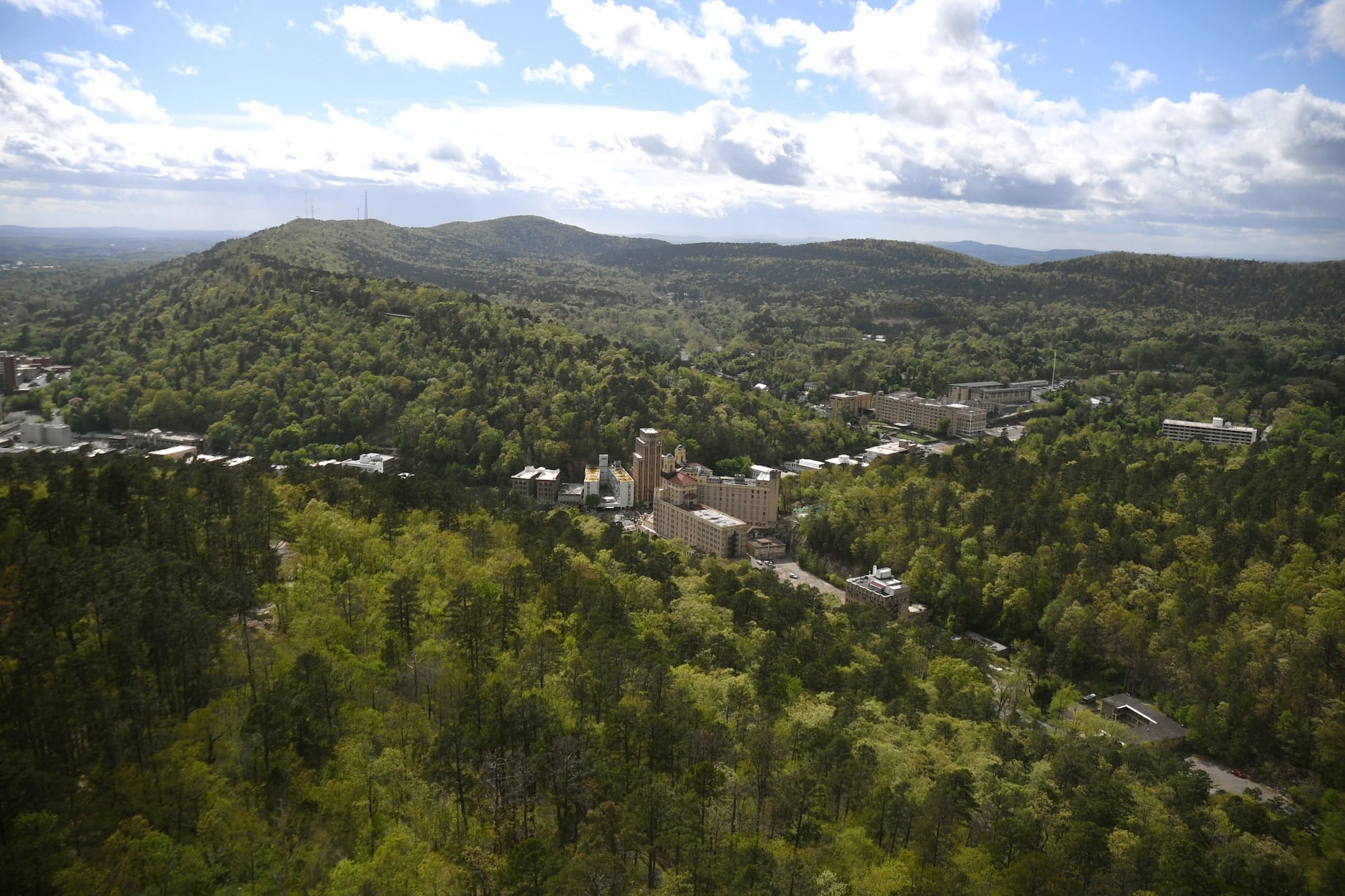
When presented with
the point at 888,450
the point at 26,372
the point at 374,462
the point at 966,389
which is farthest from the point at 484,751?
the point at 966,389

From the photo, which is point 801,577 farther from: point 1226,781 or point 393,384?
point 393,384

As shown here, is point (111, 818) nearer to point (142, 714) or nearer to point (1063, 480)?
point (142, 714)

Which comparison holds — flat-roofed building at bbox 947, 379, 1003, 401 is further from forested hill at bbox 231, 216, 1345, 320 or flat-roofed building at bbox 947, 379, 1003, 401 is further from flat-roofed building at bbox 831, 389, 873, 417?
forested hill at bbox 231, 216, 1345, 320

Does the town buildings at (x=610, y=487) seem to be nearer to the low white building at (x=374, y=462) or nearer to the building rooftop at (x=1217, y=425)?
the low white building at (x=374, y=462)

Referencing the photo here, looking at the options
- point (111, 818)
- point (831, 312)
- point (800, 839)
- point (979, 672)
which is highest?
point (831, 312)

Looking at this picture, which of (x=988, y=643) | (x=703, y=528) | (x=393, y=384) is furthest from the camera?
(x=393, y=384)

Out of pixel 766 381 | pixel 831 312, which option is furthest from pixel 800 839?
pixel 831 312

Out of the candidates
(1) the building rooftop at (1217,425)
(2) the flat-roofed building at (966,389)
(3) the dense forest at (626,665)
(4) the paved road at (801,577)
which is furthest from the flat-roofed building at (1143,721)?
(2) the flat-roofed building at (966,389)

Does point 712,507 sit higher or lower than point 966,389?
lower
